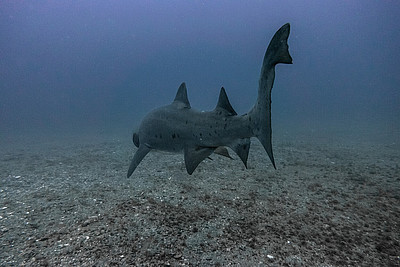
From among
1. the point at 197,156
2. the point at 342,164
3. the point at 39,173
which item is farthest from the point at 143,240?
the point at 342,164

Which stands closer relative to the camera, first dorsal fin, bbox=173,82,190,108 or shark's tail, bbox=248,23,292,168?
shark's tail, bbox=248,23,292,168

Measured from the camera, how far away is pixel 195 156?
3.69 metres

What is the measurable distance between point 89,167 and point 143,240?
6203 mm

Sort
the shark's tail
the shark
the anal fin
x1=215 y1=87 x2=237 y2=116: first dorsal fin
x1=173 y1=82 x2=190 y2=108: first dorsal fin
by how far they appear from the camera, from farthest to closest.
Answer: x1=173 y1=82 x2=190 y2=108: first dorsal fin → x1=215 y1=87 x2=237 y2=116: first dorsal fin → the anal fin → the shark → the shark's tail

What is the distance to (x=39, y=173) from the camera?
7.02m

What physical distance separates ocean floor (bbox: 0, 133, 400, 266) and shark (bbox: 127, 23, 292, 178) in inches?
43.8

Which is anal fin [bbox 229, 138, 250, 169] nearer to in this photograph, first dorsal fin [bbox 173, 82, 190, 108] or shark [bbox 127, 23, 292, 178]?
shark [bbox 127, 23, 292, 178]

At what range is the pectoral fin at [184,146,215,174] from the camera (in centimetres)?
364

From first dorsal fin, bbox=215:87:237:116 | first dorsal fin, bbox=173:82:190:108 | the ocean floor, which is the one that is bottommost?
the ocean floor

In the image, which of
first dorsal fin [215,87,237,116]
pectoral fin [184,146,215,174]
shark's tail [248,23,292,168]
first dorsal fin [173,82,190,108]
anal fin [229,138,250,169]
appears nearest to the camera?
shark's tail [248,23,292,168]

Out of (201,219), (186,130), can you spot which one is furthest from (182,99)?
(201,219)

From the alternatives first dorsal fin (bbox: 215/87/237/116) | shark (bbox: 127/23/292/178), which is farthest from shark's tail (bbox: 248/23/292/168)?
first dorsal fin (bbox: 215/87/237/116)

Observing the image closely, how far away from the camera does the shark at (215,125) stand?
9.10 feet

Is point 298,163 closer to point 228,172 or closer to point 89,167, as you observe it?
point 228,172
